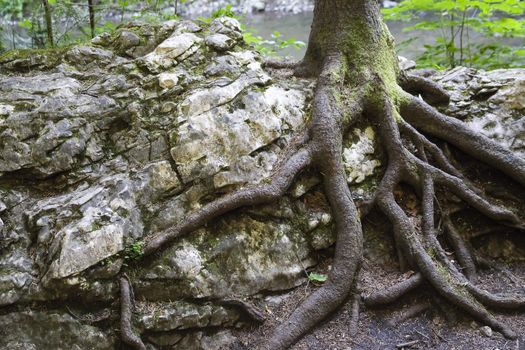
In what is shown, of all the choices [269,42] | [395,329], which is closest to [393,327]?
[395,329]

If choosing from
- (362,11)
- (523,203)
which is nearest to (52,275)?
(362,11)

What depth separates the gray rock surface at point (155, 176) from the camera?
3.59 metres

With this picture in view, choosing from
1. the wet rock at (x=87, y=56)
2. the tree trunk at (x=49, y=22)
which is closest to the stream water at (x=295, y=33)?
the tree trunk at (x=49, y=22)

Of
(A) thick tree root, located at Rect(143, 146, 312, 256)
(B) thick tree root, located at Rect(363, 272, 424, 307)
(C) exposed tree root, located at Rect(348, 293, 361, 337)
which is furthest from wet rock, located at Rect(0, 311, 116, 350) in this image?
(B) thick tree root, located at Rect(363, 272, 424, 307)

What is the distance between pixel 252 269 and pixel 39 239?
1906 mm

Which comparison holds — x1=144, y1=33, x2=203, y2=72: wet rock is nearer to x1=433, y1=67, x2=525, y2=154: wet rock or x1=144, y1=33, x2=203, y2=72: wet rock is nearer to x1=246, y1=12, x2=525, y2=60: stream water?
x1=433, y1=67, x2=525, y2=154: wet rock

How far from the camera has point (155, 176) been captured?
4.24 meters

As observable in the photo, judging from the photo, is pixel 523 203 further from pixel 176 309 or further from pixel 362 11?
pixel 176 309

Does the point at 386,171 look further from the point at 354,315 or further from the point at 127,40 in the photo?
the point at 127,40

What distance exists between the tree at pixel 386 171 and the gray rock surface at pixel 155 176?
0.19 metres

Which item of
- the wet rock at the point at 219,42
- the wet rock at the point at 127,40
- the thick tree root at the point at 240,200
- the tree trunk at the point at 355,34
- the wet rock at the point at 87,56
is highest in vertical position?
the tree trunk at the point at 355,34

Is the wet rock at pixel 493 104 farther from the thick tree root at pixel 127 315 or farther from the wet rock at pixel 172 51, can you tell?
the thick tree root at pixel 127 315

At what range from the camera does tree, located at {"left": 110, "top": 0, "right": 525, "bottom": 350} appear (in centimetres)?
389

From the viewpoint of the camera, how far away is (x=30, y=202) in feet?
13.4
